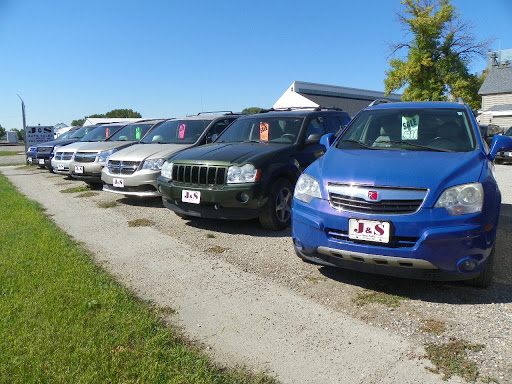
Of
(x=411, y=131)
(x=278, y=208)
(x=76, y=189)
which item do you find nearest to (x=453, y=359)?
(x=411, y=131)

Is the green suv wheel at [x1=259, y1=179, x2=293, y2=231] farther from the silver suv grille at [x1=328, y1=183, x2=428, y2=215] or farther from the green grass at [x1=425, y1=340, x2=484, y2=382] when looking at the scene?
the green grass at [x1=425, y1=340, x2=484, y2=382]

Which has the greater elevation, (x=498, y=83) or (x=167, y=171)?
(x=498, y=83)

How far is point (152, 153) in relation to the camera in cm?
781

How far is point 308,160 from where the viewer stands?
20.8 ft

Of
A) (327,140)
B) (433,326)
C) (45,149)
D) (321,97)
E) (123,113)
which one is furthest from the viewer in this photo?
(123,113)

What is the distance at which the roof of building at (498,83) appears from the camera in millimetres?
33281

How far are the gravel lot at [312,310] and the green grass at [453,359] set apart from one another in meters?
0.06

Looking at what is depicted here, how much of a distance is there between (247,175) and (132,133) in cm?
709

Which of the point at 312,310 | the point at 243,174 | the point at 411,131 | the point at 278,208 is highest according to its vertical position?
the point at 411,131

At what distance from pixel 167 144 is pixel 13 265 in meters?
4.71

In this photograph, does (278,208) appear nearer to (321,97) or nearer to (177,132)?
(177,132)

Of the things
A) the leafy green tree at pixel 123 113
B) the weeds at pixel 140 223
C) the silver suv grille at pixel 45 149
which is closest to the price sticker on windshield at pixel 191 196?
the weeds at pixel 140 223

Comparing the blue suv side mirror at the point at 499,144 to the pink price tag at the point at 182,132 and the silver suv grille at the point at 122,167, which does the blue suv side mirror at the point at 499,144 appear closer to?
the silver suv grille at the point at 122,167

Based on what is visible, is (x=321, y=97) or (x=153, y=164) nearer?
(x=153, y=164)
